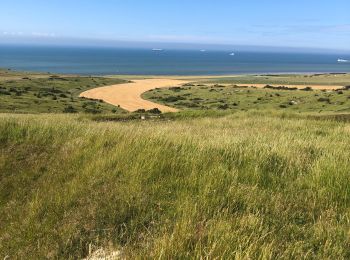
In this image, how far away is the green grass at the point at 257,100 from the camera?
50759mm

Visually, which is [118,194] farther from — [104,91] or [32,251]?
[104,91]

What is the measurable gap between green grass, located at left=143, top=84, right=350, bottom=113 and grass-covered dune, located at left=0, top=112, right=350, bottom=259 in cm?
3853

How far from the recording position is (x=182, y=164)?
7.00 metres

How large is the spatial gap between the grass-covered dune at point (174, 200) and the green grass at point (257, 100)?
38.5m

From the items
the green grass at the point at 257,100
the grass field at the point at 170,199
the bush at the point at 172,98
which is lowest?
the bush at the point at 172,98

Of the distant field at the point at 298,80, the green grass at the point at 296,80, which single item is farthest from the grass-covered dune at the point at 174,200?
the distant field at the point at 298,80

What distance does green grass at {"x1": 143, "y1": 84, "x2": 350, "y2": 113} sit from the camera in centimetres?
5076

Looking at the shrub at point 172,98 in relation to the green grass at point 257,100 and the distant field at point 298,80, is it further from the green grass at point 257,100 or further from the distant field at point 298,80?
the distant field at point 298,80

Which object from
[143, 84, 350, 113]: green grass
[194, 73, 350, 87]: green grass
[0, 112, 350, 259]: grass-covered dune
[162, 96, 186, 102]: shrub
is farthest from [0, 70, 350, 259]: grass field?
[194, 73, 350, 87]: green grass

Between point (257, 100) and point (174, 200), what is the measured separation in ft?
192

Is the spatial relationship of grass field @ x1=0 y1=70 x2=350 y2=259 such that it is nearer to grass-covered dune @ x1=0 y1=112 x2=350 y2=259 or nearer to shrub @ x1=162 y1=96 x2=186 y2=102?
grass-covered dune @ x1=0 y1=112 x2=350 y2=259

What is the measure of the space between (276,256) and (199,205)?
1327 millimetres

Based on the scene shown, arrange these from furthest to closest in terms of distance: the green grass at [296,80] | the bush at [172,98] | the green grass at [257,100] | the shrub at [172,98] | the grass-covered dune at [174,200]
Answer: the green grass at [296,80] → the shrub at [172,98] → the bush at [172,98] → the green grass at [257,100] → the grass-covered dune at [174,200]

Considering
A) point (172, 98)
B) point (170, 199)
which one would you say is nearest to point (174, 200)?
point (170, 199)
